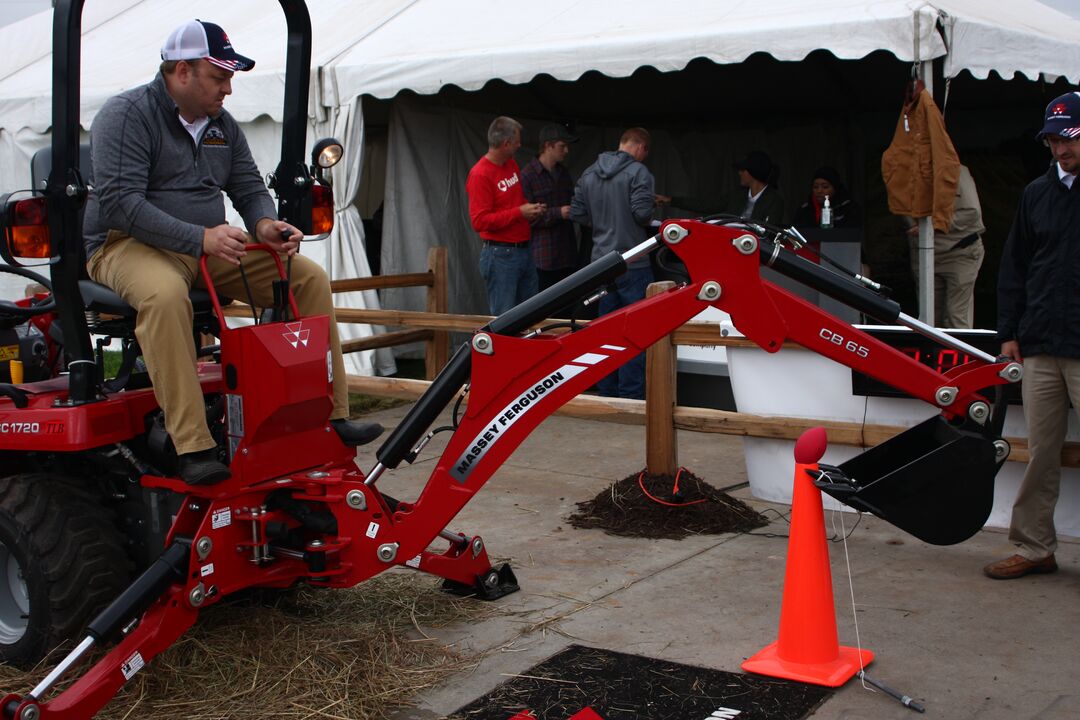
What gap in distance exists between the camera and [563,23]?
942cm

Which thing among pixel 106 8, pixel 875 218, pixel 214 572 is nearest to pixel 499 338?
pixel 214 572

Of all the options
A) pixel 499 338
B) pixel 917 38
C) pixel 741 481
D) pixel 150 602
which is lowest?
pixel 741 481

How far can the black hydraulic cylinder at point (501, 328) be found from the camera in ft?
12.9

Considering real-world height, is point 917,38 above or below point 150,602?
above

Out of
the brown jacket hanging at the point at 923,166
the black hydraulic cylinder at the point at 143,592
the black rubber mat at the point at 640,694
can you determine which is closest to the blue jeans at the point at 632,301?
the brown jacket hanging at the point at 923,166

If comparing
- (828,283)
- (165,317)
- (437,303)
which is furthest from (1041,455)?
(437,303)

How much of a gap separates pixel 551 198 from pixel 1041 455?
588cm

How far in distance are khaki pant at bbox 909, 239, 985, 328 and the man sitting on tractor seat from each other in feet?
18.9

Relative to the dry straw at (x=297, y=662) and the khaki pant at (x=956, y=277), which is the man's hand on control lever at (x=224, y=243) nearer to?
the dry straw at (x=297, y=662)

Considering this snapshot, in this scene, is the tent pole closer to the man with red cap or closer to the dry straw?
the man with red cap

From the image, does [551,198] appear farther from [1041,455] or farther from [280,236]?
[280,236]

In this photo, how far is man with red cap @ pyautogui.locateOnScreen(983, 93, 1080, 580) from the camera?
504cm

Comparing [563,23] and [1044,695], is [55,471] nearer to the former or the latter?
[1044,695]

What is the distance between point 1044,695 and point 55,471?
3.77m
